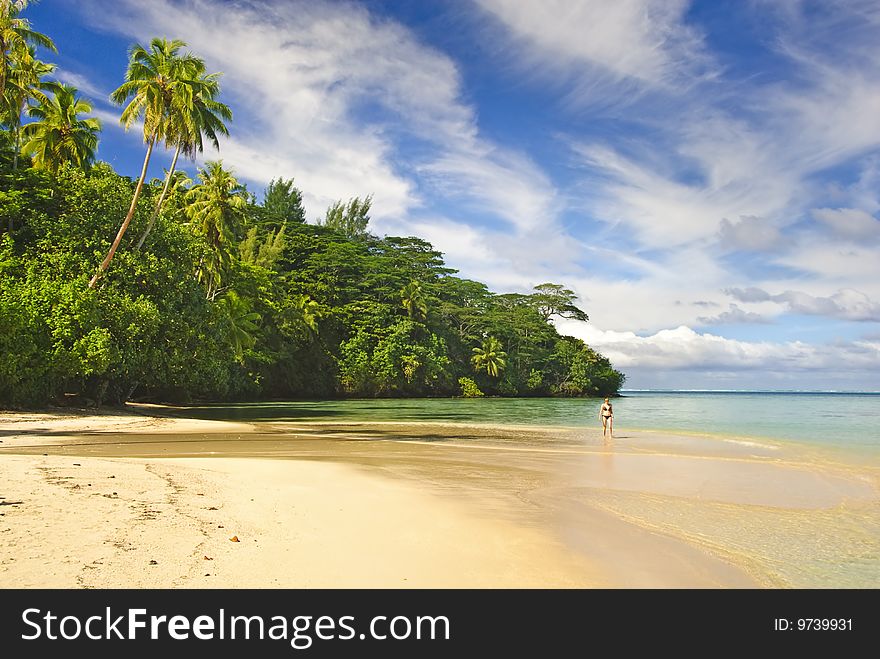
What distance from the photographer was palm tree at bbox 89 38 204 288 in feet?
85.6

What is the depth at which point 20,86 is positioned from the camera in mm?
27906

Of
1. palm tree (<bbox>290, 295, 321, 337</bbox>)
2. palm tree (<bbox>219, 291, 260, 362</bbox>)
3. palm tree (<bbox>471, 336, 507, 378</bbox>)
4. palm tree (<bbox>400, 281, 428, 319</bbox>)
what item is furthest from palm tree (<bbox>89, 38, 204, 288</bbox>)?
palm tree (<bbox>471, 336, 507, 378</bbox>)

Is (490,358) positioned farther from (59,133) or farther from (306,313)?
(59,133)

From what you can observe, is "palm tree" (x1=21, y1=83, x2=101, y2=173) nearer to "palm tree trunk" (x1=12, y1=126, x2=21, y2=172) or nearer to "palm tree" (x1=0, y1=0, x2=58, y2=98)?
"palm tree trunk" (x1=12, y1=126, x2=21, y2=172)

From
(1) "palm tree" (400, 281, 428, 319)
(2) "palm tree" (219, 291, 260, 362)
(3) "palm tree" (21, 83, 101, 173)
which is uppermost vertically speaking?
(3) "palm tree" (21, 83, 101, 173)

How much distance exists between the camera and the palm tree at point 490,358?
72625 millimetres

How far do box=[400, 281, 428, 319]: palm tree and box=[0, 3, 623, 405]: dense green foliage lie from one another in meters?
0.25

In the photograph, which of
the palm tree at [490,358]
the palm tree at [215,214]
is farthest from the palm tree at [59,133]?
the palm tree at [490,358]

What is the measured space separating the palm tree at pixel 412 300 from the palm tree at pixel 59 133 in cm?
3669

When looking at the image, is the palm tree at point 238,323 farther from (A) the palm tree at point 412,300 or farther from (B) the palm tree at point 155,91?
(A) the palm tree at point 412,300
